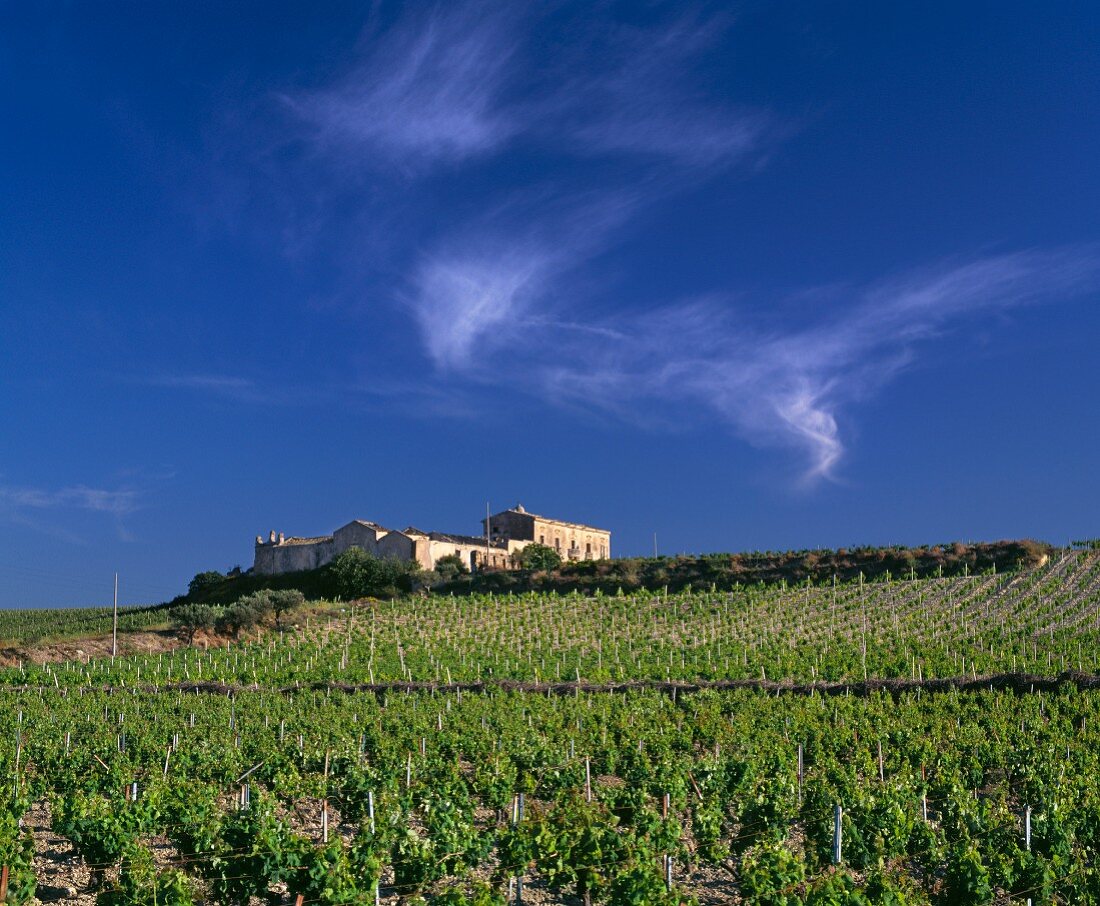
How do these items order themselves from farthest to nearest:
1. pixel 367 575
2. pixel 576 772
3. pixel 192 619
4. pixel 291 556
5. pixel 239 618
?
pixel 291 556 < pixel 367 575 < pixel 239 618 < pixel 192 619 < pixel 576 772

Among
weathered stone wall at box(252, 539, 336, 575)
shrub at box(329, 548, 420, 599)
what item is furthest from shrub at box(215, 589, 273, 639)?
weathered stone wall at box(252, 539, 336, 575)

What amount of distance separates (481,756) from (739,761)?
189 inches

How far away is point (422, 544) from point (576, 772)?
6080 cm

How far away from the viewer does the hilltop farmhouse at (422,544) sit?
77.0 meters

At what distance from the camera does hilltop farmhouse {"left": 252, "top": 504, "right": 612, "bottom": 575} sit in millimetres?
77000

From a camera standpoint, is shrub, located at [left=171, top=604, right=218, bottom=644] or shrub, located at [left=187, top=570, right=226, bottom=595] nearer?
shrub, located at [left=171, top=604, right=218, bottom=644]

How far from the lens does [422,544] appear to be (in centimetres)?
7662

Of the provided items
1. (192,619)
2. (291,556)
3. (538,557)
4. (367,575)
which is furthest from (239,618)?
(538,557)

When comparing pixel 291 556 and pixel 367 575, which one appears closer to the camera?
pixel 367 575

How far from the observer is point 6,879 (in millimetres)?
9234

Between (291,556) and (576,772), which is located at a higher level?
(291,556)

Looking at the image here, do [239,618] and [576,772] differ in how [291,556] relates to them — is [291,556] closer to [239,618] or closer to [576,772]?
[239,618]

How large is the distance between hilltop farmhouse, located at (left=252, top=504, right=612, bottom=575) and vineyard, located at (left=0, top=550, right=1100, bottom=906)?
33.3 meters

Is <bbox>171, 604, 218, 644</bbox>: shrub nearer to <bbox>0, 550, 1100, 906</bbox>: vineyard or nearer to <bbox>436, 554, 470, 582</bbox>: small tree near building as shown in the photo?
<bbox>0, 550, 1100, 906</bbox>: vineyard
